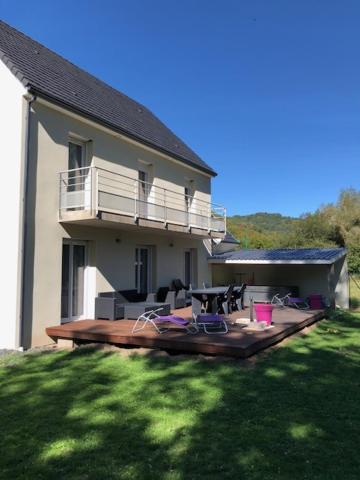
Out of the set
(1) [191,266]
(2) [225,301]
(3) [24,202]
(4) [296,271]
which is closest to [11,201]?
(3) [24,202]

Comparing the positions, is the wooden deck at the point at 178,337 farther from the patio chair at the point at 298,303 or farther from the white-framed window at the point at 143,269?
the patio chair at the point at 298,303

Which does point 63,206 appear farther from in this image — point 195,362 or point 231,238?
point 231,238

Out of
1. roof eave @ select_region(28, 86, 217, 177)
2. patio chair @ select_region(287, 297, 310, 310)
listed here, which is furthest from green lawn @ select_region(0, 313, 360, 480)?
patio chair @ select_region(287, 297, 310, 310)

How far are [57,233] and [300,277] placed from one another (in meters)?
13.0

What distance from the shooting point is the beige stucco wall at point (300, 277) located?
18484 mm

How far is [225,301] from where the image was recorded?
13.1 meters

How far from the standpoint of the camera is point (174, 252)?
16359 mm

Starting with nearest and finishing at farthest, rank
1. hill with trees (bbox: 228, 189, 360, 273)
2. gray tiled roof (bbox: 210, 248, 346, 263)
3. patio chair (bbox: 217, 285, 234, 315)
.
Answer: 1. patio chair (bbox: 217, 285, 234, 315)
2. gray tiled roof (bbox: 210, 248, 346, 263)
3. hill with trees (bbox: 228, 189, 360, 273)

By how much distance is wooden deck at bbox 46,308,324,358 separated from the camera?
26.4ft

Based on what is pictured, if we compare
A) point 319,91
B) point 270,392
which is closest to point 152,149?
point 319,91

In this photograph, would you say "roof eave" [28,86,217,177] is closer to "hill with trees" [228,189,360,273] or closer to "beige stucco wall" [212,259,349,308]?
"beige stucco wall" [212,259,349,308]

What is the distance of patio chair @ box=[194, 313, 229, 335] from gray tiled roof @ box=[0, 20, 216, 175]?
22.0 ft

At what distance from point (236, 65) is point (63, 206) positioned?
11938 mm

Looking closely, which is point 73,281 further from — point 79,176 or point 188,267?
point 188,267
